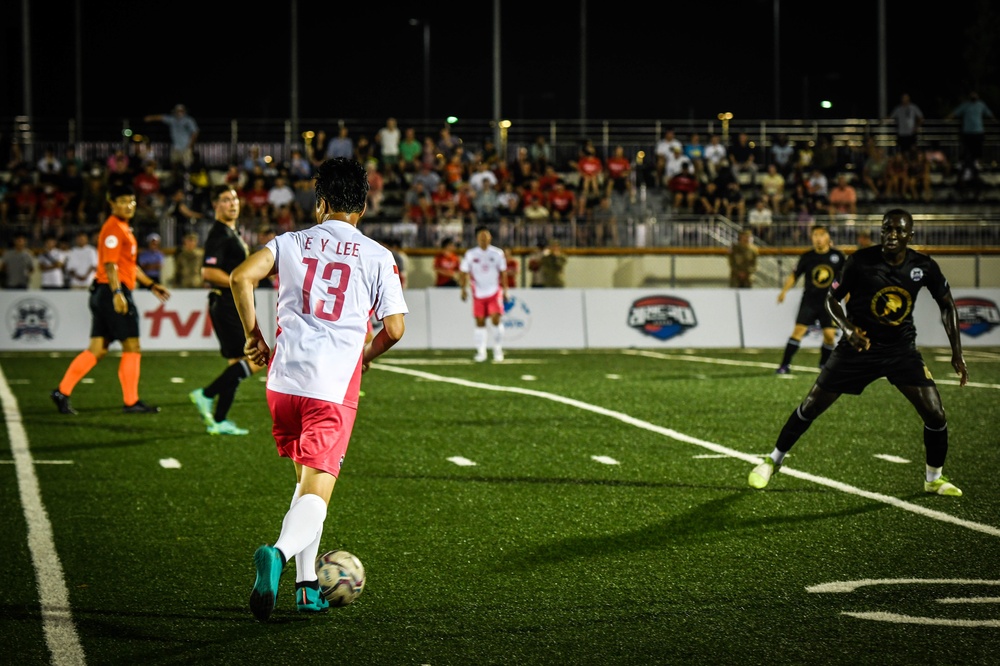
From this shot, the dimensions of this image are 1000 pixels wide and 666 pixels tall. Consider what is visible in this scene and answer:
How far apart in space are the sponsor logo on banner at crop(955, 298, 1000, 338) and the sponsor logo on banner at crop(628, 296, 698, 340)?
16.3 ft

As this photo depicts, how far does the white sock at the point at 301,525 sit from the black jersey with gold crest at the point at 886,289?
4.38m

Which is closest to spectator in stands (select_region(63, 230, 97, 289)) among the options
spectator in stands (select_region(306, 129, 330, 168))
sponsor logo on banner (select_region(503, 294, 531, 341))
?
spectator in stands (select_region(306, 129, 330, 168))

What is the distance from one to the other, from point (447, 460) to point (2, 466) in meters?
3.35

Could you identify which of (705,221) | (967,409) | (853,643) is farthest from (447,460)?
(705,221)

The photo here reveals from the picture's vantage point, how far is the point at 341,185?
18.0ft

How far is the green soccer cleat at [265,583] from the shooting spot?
4906 mm

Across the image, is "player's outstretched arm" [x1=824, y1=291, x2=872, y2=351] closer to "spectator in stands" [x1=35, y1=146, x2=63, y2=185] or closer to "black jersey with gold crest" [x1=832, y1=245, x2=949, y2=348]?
"black jersey with gold crest" [x1=832, y1=245, x2=949, y2=348]

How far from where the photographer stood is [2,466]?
9.70 meters

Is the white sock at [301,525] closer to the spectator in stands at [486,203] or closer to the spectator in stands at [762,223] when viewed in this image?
the spectator in stands at [486,203]

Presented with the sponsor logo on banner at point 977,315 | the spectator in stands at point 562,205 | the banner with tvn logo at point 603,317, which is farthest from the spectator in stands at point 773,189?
the sponsor logo on banner at point 977,315

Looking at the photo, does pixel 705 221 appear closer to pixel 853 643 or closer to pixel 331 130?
pixel 331 130

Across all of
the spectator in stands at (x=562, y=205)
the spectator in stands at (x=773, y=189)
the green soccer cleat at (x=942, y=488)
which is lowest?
the green soccer cleat at (x=942, y=488)

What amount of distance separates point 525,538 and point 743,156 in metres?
27.8

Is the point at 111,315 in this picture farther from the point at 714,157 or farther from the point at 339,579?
the point at 714,157
